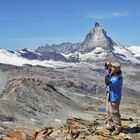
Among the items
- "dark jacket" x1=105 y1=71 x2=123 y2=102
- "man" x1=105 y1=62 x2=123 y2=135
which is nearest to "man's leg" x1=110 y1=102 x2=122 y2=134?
"man" x1=105 y1=62 x2=123 y2=135

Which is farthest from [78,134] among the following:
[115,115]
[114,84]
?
[114,84]

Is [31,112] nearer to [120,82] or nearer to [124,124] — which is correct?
[124,124]

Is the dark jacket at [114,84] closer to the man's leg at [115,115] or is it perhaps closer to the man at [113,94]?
the man at [113,94]

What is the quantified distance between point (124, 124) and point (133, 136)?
358cm

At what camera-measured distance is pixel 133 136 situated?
19.6 metres

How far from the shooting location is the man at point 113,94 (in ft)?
62.0

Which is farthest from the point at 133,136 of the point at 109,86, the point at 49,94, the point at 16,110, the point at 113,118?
the point at 49,94

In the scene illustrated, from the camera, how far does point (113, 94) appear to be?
19.2 m

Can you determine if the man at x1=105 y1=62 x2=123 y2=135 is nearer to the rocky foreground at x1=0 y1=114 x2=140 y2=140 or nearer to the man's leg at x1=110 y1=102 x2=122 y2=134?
the man's leg at x1=110 y1=102 x2=122 y2=134

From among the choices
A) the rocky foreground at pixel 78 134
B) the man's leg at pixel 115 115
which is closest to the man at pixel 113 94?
the man's leg at pixel 115 115

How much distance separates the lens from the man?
62.0ft

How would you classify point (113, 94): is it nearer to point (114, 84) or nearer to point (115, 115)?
point (114, 84)

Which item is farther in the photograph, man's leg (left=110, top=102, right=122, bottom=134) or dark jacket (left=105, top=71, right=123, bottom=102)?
man's leg (left=110, top=102, right=122, bottom=134)

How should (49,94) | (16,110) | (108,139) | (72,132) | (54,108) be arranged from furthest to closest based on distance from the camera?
1. (49,94)
2. (54,108)
3. (16,110)
4. (72,132)
5. (108,139)
